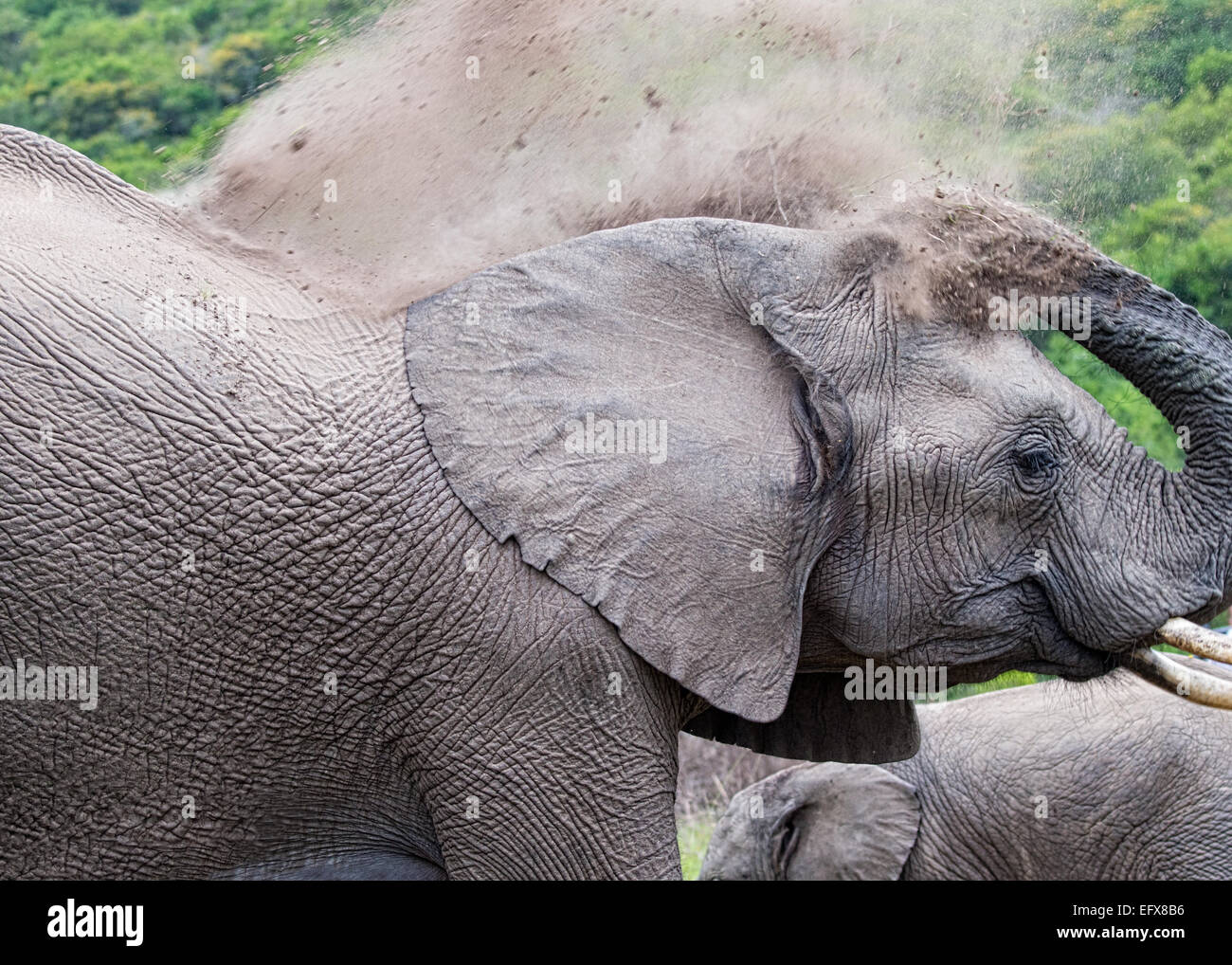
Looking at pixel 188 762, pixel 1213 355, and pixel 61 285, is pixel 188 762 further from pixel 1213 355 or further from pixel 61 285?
pixel 1213 355

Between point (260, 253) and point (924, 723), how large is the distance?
386 centimetres

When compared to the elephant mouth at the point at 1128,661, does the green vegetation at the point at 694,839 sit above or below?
below

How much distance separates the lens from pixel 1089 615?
429 centimetres

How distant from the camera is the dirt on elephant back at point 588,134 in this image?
4.73m

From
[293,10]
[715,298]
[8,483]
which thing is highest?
[293,10]

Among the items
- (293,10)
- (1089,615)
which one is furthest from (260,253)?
(293,10)

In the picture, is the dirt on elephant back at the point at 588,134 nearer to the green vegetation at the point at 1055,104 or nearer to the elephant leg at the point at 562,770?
the green vegetation at the point at 1055,104

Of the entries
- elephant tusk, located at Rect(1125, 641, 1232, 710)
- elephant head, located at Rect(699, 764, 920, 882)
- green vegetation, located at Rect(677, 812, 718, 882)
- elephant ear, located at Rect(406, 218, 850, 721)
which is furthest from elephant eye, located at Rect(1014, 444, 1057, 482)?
green vegetation, located at Rect(677, 812, 718, 882)

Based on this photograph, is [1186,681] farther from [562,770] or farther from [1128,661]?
[562,770]

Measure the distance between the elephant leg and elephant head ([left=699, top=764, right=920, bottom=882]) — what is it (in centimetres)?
267

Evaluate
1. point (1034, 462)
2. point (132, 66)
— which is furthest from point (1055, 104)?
point (132, 66)

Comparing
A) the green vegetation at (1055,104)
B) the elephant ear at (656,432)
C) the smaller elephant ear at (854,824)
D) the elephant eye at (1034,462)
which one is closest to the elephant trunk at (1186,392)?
the elephant eye at (1034,462)

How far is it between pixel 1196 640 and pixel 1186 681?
16cm

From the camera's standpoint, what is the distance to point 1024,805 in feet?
22.2
